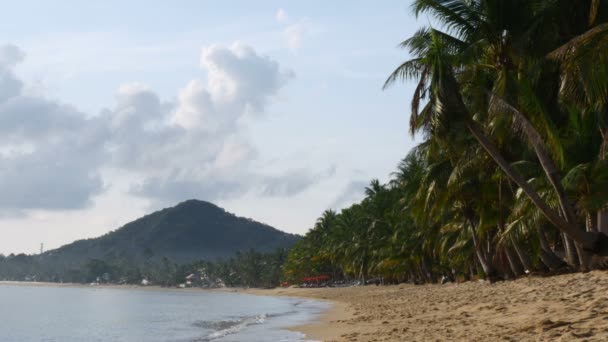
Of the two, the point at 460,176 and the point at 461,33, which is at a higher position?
the point at 461,33

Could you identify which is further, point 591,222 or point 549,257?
point 549,257

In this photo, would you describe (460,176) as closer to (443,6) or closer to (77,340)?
(443,6)

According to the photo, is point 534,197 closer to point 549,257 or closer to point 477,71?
point 477,71

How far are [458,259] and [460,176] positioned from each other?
20201 millimetres

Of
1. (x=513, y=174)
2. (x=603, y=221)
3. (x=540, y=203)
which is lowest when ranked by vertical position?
(x=603, y=221)

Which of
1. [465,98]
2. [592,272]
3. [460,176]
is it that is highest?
[465,98]

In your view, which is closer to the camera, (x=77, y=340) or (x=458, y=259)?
(x=77, y=340)

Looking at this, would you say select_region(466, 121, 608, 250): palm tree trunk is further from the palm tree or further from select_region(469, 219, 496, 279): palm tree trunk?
select_region(469, 219, 496, 279): palm tree trunk

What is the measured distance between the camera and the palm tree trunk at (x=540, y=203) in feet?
59.5

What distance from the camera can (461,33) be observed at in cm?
2106

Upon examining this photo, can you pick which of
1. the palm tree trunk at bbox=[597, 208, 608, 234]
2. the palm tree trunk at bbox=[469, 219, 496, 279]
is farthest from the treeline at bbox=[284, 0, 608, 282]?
the palm tree trunk at bbox=[469, 219, 496, 279]

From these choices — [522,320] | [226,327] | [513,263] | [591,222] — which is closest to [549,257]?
[513,263]

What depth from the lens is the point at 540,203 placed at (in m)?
18.1

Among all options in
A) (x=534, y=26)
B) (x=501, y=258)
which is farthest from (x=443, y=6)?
(x=501, y=258)
